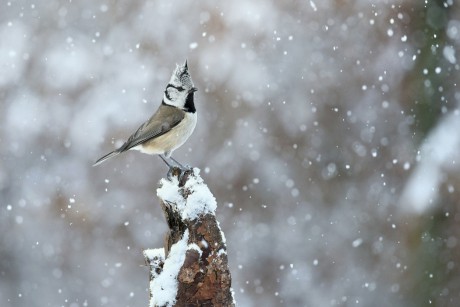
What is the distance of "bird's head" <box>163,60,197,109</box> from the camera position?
11.8ft

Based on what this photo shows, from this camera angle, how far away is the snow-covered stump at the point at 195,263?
238 cm

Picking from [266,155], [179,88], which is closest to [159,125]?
[179,88]

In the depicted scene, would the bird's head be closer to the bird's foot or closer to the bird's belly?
the bird's belly

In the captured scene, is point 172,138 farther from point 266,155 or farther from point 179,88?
point 266,155

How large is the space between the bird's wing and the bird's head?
0.04 m

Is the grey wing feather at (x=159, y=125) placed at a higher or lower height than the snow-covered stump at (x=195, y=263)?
higher

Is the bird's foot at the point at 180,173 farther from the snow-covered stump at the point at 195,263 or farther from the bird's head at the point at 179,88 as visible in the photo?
the bird's head at the point at 179,88

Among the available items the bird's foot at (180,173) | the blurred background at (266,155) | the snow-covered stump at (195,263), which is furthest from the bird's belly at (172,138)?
the blurred background at (266,155)

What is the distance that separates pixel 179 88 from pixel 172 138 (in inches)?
12.4

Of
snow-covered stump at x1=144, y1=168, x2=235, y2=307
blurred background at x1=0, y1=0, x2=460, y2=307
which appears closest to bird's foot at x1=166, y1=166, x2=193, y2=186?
snow-covered stump at x1=144, y1=168, x2=235, y2=307

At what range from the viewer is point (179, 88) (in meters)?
3.85

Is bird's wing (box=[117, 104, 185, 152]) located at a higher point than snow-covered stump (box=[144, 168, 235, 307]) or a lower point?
higher

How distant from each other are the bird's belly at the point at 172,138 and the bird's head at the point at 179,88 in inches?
3.4

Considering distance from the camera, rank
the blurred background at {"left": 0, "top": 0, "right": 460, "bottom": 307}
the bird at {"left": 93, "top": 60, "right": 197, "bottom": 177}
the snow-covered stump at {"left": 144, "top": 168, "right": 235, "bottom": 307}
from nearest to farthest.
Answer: the snow-covered stump at {"left": 144, "top": 168, "right": 235, "bottom": 307}
the bird at {"left": 93, "top": 60, "right": 197, "bottom": 177}
the blurred background at {"left": 0, "top": 0, "right": 460, "bottom": 307}
